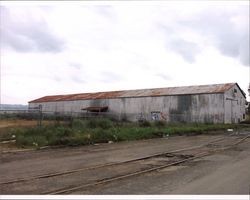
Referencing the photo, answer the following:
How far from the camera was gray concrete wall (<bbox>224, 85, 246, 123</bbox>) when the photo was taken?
52.6m

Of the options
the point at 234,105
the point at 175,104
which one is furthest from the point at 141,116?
the point at 234,105

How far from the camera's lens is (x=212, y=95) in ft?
172

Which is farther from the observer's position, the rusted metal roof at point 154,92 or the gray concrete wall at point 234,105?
the rusted metal roof at point 154,92

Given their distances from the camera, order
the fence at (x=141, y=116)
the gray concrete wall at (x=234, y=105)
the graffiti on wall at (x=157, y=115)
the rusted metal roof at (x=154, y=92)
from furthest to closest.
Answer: the graffiti on wall at (x=157, y=115) < the rusted metal roof at (x=154, y=92) < the gray concrete wall at (x=234, y=105) < the fence at (x=141, y=116)

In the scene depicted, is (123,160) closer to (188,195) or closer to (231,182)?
(231,182)

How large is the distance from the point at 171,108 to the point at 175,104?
92cm

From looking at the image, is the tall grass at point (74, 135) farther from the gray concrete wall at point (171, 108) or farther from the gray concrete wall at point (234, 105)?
the gray concrete wall at point (234, 105)

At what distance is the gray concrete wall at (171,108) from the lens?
171ft

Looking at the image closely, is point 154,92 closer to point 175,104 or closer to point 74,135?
point 175,104

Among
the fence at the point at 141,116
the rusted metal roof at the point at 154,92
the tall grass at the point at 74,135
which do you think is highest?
the rusted metal roof at the point at 154,92

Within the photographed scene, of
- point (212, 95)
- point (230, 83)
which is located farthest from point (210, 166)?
point (230, 83)

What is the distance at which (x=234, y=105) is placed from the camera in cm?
5550

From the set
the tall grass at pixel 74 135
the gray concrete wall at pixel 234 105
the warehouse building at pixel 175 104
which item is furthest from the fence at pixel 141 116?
the tall grass at pixel 74 135

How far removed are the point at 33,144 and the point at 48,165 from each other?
22.0ft
